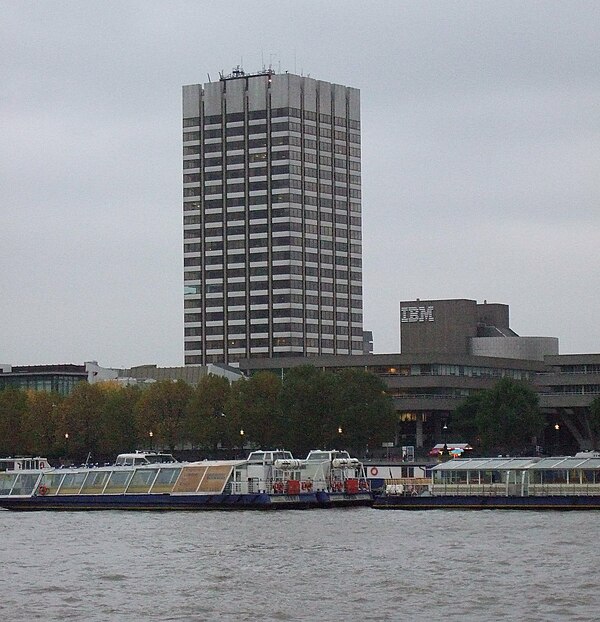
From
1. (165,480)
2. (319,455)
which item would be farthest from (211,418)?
(165,480)

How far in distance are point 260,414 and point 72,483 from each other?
60833mm

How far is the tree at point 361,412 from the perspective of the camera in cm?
18950

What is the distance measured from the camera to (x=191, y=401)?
200 metres

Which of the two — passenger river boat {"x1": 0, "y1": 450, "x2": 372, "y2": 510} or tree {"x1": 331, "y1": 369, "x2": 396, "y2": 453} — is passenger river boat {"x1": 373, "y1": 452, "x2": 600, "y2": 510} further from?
tree {"x1": 331, "y1": 369, "x2": 396, "y2": 453}

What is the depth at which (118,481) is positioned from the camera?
130 metres

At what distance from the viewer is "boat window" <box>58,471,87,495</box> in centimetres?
13238

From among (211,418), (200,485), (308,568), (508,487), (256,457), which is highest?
(211,418)

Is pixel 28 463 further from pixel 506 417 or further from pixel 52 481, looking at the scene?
pixel 506 417

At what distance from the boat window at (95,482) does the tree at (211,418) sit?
61.9 m

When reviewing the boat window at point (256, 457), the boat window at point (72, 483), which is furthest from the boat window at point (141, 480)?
the boat window at point (256, 457)

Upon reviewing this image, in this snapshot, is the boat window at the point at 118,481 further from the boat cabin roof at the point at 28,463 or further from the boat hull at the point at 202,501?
the boat cabin roof at the point at 28,463

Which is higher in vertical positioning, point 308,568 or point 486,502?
point 486,502

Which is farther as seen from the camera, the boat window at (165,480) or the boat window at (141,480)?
the boat window at (141,480)

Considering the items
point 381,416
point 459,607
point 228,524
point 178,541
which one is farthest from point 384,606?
point 381,416
